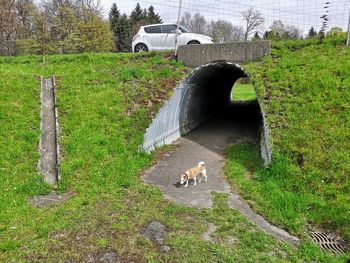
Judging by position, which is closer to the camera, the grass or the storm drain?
the storm drain

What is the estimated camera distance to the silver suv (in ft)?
53.0

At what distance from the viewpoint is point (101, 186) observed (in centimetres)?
827

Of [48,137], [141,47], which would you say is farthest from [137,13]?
[48,137]

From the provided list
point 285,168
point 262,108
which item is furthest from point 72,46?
point 285,168

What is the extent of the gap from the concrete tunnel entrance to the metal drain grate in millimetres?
2949

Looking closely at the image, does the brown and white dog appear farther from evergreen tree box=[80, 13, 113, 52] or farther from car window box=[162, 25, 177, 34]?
evergreen tree box=[80, 13, 113, 52]

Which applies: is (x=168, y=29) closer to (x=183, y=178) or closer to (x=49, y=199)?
(x=183, y=178)

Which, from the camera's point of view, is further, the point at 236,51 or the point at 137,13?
the point at 137,13

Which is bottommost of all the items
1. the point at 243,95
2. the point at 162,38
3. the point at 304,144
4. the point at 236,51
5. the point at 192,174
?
the point at 192,174

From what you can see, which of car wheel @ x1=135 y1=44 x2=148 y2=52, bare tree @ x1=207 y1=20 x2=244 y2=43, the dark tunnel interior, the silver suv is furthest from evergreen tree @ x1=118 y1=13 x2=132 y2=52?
the dark tunnel interior

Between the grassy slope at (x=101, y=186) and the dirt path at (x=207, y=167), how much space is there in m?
0.38

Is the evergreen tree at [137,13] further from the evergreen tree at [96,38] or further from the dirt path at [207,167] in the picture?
the dirt path at [207,167]

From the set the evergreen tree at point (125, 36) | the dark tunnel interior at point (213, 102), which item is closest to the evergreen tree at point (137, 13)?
the evergreen tree at point (125, 36)

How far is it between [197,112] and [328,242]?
10.9 meters
